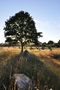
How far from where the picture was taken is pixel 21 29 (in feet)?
144

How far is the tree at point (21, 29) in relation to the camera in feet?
144

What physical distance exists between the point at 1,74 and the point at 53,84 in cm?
304

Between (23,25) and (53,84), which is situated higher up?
(23,25)

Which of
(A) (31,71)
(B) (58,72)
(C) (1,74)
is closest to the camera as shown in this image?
(C) (1,74)

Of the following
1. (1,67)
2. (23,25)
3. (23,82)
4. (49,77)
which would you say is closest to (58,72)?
(49,77)

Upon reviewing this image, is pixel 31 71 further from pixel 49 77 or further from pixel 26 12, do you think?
pixel 26 12

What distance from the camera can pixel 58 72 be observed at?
16016 mm

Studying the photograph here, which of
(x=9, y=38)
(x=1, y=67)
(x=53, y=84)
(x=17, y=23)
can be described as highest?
(x=17, y=23)

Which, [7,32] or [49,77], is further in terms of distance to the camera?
[7,32]

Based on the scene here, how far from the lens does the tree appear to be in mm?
43781

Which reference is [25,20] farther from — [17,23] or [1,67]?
[1,67]

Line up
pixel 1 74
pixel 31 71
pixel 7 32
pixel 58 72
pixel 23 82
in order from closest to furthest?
pixel 23 82, pixel 1 74, pixel 31 71, pixel 58 72, pixel 7 32

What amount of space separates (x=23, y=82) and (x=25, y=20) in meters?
34.6

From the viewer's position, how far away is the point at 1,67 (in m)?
14.5
